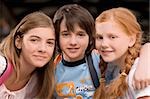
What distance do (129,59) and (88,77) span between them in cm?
24

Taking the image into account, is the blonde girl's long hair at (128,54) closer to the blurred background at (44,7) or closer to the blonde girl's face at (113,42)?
the blonde girl's face at (113,42)

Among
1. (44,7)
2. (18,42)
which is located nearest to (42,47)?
(18,42)

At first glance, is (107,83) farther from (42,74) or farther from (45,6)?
(45,6)

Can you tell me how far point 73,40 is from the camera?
71.4 inches

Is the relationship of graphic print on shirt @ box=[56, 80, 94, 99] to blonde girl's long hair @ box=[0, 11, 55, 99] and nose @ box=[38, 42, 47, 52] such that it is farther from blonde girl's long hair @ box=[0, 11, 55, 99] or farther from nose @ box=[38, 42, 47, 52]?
nose @ box=[38, 42, 47, 52]

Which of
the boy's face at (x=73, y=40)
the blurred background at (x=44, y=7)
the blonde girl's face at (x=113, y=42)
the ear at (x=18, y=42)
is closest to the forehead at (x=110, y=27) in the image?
the blonde girl's face at (x=113, y=42)

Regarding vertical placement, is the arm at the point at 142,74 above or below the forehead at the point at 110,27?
below

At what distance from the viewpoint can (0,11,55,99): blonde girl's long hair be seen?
1835 mm

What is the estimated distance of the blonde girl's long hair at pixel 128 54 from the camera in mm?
1704

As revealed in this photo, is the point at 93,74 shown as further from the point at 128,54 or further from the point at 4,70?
the point at 4,70

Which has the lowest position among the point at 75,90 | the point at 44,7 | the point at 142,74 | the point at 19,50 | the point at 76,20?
the point at 75,90

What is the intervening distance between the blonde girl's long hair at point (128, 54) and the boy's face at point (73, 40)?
0.11m

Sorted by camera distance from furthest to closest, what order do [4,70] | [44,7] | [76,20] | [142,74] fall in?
[44,7] < [76,20] < [4,70] < [142,74]

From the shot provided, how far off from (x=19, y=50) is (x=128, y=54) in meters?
0.54
